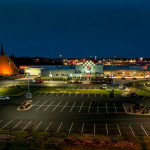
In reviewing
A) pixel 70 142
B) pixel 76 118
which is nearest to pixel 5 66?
pixel 76 118

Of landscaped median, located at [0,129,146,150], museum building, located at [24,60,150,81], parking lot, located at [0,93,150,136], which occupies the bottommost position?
landscaped median, located at [0,129,146,150]

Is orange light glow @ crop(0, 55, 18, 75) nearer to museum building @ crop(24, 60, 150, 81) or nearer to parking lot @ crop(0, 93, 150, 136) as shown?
museum building @ crop(24, 60, 150, 81)

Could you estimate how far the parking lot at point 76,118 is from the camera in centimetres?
2294

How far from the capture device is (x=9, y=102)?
36938 millimetres

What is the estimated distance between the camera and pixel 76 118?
27.1 metres

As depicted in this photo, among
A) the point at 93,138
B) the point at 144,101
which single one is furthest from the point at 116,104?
the point at 93,138

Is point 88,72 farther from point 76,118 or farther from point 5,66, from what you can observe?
point 76,118

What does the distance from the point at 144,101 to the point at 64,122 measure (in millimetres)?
19814

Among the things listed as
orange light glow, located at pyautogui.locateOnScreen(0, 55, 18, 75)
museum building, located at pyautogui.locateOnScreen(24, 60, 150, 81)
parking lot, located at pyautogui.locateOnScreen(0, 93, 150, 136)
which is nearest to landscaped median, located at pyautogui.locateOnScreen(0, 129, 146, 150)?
parking lot, located at pyautogui.locateOnScreen(0, 93, 150, 136)

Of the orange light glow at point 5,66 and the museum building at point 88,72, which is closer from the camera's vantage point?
the museum building at point 88,72

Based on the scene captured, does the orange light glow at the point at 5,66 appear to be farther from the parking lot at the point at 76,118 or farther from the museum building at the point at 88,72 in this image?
the parking lot at the point at 76,118

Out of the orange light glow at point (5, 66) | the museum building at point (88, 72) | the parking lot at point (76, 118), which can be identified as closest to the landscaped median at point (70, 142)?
the parking lot at point (76, 118)

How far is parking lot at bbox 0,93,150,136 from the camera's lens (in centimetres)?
2294

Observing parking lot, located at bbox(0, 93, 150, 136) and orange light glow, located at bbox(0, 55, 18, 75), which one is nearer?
parking lot, located at bbox(0, 93, 150, 136)
